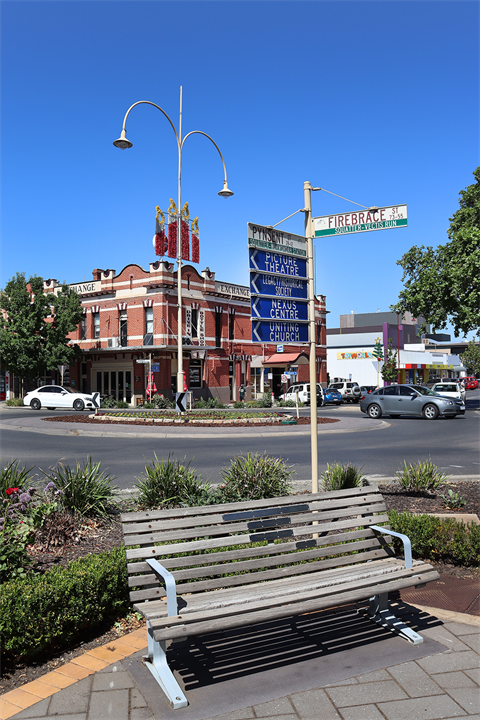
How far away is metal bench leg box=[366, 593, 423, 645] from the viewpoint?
3766 mm

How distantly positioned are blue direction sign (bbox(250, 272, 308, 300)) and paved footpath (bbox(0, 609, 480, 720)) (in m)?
3.36

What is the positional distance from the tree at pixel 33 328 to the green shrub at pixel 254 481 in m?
35.9

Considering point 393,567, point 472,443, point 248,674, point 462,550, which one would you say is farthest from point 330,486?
point 472,443

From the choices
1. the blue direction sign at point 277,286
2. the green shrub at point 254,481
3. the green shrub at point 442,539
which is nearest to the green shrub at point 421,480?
the green shrub at point 254,481

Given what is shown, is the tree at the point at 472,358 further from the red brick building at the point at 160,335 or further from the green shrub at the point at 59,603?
the green shrub at the point at 59,603

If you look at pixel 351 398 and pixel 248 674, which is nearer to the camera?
pixel 248 674

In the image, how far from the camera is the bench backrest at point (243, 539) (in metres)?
3.65

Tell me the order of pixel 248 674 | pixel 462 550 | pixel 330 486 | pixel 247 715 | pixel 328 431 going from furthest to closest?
pixel 328 431, pixel 330 486, pixel 462 550, pixel 248 674, pixel 247 715

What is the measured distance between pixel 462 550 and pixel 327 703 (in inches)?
102

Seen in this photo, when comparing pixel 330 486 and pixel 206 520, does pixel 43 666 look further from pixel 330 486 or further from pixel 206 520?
pixel 330 486

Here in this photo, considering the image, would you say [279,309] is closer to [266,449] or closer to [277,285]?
[277,285]

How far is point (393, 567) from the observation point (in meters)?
4.11

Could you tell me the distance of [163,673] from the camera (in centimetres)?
321

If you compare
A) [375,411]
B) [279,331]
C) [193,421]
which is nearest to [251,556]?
[279,331]
